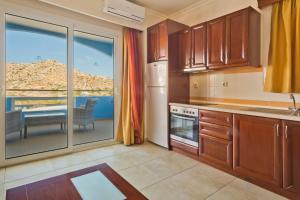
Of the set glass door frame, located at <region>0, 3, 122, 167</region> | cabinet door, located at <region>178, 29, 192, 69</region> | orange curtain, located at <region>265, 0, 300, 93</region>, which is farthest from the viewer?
cabinet door, located at <region>178, 29, 192, 69</region>

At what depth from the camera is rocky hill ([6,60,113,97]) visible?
8.69 feet

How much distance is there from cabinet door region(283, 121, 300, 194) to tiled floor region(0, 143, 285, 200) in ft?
0.64

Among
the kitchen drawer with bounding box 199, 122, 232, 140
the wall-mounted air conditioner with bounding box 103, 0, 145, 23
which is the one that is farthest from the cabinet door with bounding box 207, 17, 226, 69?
the wall-mounted air conditioner with bounding box 103, 0, 145, 23

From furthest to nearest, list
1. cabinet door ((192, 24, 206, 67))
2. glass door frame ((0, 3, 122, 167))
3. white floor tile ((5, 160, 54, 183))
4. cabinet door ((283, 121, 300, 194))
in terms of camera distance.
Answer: cabinet door ((192, 24, 206, 67))
glass door frame ((0, 3, 122, 167))
white floor tile ((5, 160, 54, 183))
cabinet door ((283, 121, 300, 194))

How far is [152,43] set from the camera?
11.3ft

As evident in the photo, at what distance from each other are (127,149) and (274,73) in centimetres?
261

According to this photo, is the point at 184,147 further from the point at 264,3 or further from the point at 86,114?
the point at 264,3

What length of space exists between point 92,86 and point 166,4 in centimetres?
225

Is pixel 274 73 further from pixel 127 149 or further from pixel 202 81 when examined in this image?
pixel 127 149

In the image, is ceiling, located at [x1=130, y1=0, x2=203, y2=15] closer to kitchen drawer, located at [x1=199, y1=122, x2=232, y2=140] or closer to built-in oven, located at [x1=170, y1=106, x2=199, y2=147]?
built-in oven, located at [x1=170, y1=106, x2=199, y2=147]

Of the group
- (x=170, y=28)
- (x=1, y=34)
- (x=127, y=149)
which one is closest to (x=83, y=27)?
(x=1, y=34)

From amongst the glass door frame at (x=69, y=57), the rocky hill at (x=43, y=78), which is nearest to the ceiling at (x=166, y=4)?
the glass door frame at (x=69, y=57)

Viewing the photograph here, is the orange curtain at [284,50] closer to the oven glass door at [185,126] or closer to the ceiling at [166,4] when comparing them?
the oven glass door at [185,126]

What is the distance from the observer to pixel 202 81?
3.24 metres
